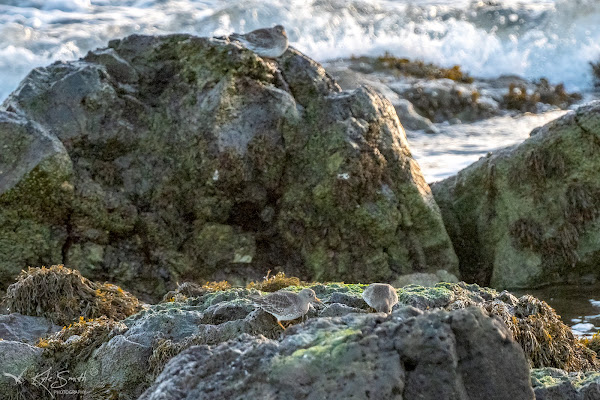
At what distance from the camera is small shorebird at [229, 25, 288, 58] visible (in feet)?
22.3

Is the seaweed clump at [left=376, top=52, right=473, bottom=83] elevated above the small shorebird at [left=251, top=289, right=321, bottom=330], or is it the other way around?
the small shorebird at [left=251, top=289, right=321, bottom=330]

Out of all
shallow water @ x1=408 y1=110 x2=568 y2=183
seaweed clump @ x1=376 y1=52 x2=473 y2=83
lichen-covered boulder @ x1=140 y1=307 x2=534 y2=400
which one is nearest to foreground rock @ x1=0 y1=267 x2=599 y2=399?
lichen-covered boulder @ x1=140 y1=307 x2=534 y2=400

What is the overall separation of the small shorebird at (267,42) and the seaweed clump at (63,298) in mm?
2676

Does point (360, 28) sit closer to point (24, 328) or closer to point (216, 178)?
point (216, 178)

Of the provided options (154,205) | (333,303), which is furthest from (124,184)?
(333,303)

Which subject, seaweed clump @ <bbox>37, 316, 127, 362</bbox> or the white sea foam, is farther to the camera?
the white sea foam

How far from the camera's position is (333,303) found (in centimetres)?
391

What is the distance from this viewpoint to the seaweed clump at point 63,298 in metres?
4.80

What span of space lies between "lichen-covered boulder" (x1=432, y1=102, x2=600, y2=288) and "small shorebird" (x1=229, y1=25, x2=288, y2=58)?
2.28 meters

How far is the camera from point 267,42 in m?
6.82

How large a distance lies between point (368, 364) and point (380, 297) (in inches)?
52.5
